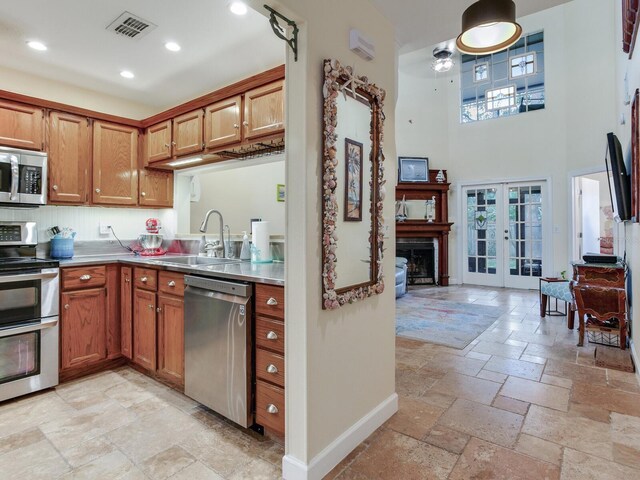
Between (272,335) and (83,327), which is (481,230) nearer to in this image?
(272,335)

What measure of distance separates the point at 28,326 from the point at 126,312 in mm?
638

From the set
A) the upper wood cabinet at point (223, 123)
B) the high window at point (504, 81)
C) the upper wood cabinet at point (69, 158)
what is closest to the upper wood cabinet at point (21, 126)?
the upper wood cabinet at point (69, 158)

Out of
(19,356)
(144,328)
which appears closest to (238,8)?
(144,328)

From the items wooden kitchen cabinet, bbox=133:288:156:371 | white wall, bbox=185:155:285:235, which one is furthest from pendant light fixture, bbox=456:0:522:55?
wooden kitchen cabinet, bbox=133:288:156:371

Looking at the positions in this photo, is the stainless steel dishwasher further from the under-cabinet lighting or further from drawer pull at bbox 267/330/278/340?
the under-cabinet lighting

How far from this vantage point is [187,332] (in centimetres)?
228

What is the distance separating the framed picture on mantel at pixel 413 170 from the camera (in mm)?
7359

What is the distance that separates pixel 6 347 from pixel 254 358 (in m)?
1.86

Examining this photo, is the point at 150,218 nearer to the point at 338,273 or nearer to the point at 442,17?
the point at 338,273

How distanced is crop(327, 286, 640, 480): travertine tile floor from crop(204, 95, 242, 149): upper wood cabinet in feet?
7.56

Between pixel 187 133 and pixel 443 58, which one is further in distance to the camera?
pixel 443 58

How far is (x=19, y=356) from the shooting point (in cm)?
250

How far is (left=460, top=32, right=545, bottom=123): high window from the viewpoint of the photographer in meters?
6.58

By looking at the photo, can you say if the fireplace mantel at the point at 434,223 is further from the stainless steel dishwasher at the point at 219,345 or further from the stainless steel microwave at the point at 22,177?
the stainless steel microwave at the point at 22,177
